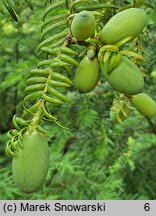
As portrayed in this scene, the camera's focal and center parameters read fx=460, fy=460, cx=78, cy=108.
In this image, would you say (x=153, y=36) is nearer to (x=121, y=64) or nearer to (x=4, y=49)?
(x=121, y=64)

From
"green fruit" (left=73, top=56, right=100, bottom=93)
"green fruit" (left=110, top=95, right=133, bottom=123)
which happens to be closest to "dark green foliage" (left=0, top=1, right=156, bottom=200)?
"green fruit" (left=110, top=95, right=133, bottom=123)

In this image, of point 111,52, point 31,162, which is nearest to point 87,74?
point 111,52

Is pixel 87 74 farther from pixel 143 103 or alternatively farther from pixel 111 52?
pixel 143 103

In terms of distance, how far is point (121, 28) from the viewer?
909 millimetres

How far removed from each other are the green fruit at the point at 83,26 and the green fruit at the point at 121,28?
0.03 m

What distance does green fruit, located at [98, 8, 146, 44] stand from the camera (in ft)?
2.98

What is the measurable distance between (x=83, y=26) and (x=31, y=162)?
0.29 meters

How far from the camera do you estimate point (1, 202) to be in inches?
94.5

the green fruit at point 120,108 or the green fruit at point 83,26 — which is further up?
the green fruit at point 83,26

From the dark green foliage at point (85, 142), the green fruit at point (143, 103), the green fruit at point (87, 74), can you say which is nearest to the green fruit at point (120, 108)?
the green fruit at point (143, 103)

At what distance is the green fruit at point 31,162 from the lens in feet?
3.06

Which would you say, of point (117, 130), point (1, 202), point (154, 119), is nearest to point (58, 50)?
point (117, 130)

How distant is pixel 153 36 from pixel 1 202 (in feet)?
3.96

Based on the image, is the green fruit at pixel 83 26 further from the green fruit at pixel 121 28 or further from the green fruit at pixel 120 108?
the green fruit at pixel 120 108
